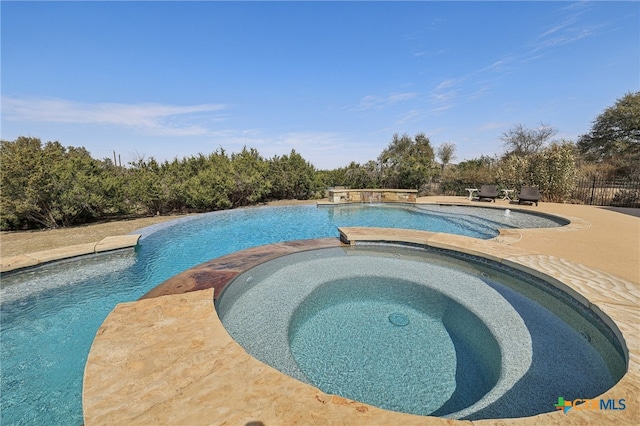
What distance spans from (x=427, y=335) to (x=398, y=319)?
1.56ft

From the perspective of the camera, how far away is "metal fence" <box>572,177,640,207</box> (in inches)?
500

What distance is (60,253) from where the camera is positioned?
612 cm

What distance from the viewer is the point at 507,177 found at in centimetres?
1498

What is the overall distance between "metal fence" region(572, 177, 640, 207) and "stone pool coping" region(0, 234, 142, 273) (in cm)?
2154

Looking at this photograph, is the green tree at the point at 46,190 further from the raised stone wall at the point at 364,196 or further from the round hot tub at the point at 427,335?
the raised stone wall at the point at 364,196

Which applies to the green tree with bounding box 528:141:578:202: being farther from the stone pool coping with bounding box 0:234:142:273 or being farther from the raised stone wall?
the stone pool coping with bounding box 0:234:142:273

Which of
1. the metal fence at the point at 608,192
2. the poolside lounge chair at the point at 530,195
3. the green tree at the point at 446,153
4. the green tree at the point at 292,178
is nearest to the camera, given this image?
the poolside lounge chair at the point at 530,195

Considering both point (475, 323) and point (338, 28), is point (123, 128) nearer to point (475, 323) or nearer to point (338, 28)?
point (338, 28)

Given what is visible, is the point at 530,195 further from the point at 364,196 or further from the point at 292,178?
the point at 292,178

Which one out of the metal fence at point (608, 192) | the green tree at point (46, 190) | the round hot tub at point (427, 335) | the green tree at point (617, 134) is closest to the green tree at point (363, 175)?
the metal fence at point (608, 192)

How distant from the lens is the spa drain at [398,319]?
3.73 metres

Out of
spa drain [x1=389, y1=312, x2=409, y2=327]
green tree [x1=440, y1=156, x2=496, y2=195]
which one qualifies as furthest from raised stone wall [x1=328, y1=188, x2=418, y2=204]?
spa drain [x1=389, y1=312, x2=409, y2=327]

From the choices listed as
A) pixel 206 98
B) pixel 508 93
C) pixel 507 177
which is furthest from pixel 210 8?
pixel 507 177

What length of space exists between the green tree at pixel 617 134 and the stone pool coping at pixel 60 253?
29983 millimetres
